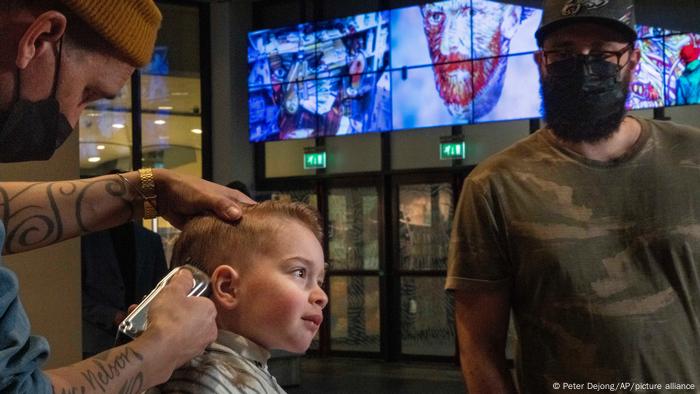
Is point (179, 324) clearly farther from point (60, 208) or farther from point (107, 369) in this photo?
point (60, 208)

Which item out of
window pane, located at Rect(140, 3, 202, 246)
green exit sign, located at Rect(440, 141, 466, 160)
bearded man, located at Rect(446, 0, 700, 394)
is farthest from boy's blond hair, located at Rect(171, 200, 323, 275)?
window pane, located at Rect(140, 3, 202, 246)

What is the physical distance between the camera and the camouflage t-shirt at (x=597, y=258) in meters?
1.82

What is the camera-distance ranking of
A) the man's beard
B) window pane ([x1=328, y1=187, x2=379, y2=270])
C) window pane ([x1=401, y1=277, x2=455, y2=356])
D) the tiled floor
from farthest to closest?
window pane ([x1=328, y1=187, x2=379, y2=270])
window pane ([x1=401, y1=277, x2=455, y2=356])
the tiled floor
the man's beard

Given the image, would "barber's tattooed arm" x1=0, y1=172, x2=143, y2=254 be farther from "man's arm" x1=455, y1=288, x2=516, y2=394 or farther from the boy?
"man's arm" x1=455, y1=288, x2=516, y2=394

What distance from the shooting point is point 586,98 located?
2018mm

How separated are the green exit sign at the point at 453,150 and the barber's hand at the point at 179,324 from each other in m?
9.98

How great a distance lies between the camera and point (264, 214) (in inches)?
65.9

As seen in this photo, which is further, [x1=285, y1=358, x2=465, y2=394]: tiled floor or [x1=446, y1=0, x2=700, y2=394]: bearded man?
[x1=285, y1=358, x2=465, y2=394]: tiled floor

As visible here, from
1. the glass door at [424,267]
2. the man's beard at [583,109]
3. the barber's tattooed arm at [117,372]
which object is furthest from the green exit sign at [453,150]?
the barber's tattooed arm at [117,372]

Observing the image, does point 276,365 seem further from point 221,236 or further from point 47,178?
point 221,236

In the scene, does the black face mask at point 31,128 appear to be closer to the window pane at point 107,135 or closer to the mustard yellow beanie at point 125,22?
the mustard yellow beanie at point 125,22

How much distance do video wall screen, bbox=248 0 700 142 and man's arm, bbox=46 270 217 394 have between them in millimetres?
8686

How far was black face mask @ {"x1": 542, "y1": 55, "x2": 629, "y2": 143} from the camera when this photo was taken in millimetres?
1965

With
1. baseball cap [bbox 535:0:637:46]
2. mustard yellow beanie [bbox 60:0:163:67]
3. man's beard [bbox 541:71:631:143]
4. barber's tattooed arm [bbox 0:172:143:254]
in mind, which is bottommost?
barber's tattooed arm [bbox 0:172:143:254]
